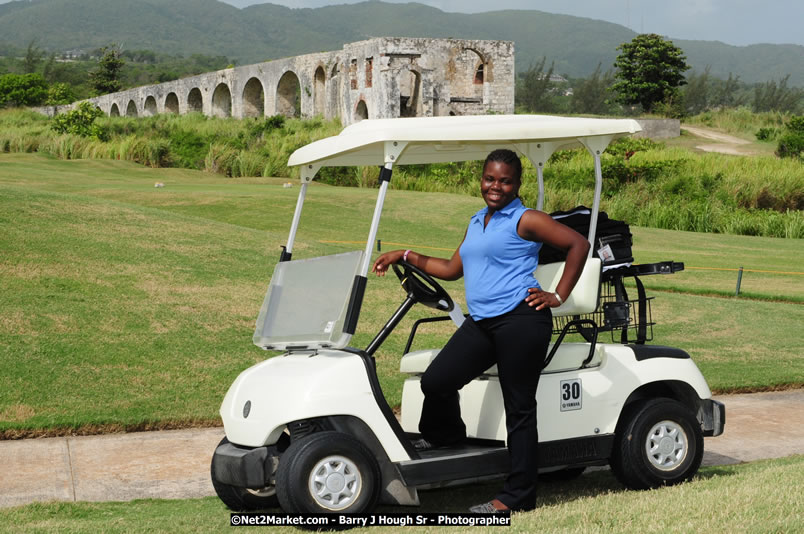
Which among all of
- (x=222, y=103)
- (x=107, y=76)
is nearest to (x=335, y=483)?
(x=222, y=103)

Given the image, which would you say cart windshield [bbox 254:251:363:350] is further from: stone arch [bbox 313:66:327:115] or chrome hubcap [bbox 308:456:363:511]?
stone arch [bbox 313:66:327:115]

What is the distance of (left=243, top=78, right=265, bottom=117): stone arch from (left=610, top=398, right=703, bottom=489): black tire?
176 feet

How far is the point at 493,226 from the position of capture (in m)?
4.35

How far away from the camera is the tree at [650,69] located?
51250 millimetres

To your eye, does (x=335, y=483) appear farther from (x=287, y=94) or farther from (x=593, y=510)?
(x=287, y=94)

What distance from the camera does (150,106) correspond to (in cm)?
7075

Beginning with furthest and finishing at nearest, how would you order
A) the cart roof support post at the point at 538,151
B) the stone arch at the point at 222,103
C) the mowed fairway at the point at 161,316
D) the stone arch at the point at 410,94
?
the stone arch at the point at 222,103
the stone arch at the point at 410,94
the mowed fairway at the point at 161,316
the cart roof support post at the point at 538,151

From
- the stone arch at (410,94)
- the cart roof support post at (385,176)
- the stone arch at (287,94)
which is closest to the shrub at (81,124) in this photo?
the stone arch at (410,94)

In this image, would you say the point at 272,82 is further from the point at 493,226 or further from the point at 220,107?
the point at 493,226

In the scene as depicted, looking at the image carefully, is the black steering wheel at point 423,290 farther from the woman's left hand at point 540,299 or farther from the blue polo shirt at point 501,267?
the woman's left hand at point 540,299

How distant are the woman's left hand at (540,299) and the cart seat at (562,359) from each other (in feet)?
1.56

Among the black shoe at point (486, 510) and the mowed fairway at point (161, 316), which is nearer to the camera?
the black shoe at point (486, 510)

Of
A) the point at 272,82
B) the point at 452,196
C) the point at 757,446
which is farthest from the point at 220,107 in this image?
the point at 757,446

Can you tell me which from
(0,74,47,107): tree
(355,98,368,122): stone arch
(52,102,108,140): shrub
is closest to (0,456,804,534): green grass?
(52,102,108,140): shrub
